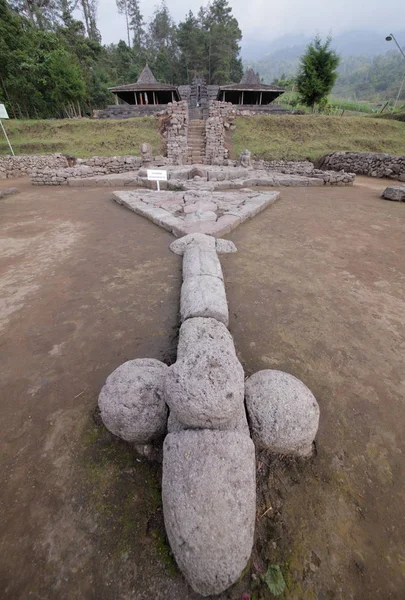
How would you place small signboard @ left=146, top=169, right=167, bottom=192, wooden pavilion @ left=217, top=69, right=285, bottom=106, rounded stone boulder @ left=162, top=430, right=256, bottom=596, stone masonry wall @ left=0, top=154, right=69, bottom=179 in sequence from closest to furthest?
rounded stone boulder @ left=162, top=430, right=256, bottom=596 → small signboard @ left=146, top=169, right=167, bottom=192 → stone masonry wall @ left=0, top=154, right=69, bottom=179 → wooden pavilion @ left=217, top=69, right=285, bottom=106

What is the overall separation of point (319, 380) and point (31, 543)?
2.20m

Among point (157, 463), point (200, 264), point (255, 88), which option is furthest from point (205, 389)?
point (255, 88)

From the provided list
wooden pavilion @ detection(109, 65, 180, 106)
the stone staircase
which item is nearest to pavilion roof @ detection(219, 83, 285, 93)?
wooden pavilion @ detection(109, 65, 180, 106)

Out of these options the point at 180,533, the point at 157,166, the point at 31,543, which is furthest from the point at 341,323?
the point at 157,166

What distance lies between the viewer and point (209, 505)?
1286 mm

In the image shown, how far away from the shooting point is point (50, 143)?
15.4 m

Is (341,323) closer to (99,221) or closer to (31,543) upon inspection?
(31,543)

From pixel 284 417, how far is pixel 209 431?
0.54 metres

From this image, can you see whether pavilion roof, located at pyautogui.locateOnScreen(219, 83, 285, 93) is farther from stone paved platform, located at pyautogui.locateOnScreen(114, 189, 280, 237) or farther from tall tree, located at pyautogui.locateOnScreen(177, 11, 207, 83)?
tall tree, located at pyautogui.locateOnScreen(177, 11, 207, 83)

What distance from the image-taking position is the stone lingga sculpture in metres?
1.25

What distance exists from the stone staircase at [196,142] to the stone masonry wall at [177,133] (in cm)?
36

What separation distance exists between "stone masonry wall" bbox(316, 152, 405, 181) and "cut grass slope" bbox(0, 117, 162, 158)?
9093 millimetres

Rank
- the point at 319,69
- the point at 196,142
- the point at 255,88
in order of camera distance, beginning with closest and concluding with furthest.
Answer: the point at 196,142, the point at 319,69, the point at 255,88

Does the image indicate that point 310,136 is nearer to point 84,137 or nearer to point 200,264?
point 84,137
